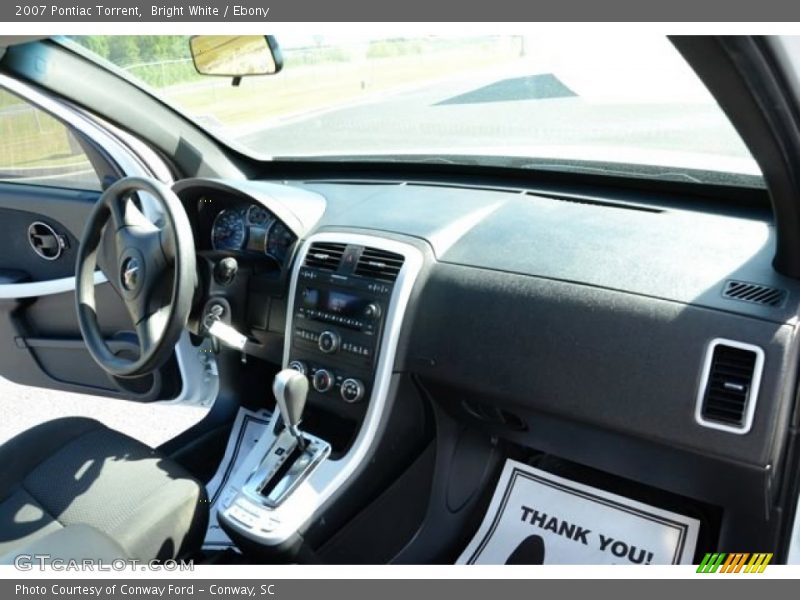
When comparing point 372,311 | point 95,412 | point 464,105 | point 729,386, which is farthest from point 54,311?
point 729,386

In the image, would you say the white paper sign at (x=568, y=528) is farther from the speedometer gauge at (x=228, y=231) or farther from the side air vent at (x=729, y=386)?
the speedometer gauge at (x=228, y=231)

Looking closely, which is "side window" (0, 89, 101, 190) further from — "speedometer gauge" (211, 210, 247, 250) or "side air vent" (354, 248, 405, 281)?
"side air vent" (354, 248, 405, 281)

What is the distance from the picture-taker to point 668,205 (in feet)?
6.44

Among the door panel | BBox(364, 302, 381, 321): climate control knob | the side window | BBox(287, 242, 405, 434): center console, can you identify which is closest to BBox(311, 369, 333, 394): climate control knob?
BBox(287, 242, 405, 434): center console

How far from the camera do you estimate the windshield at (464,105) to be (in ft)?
6.53

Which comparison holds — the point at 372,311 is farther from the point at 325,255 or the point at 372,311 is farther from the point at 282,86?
the point at 282,86

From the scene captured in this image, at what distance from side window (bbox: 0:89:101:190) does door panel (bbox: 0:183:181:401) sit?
0.17 feet

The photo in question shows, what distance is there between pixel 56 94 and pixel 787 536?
2.51m

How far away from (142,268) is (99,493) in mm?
626

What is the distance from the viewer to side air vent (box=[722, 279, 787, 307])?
1526 mm

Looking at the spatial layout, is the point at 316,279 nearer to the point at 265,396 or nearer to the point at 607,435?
the point at 265,396

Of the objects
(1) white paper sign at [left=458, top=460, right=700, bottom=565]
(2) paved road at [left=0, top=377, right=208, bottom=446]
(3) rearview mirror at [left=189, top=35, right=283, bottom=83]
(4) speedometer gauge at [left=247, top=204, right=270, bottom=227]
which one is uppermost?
(3) rearview mirror at [left=189, top=35, right=283, bottom=83]

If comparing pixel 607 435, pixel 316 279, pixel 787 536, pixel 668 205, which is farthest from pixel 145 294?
pixel 787 536

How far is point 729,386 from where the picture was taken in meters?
1.54
